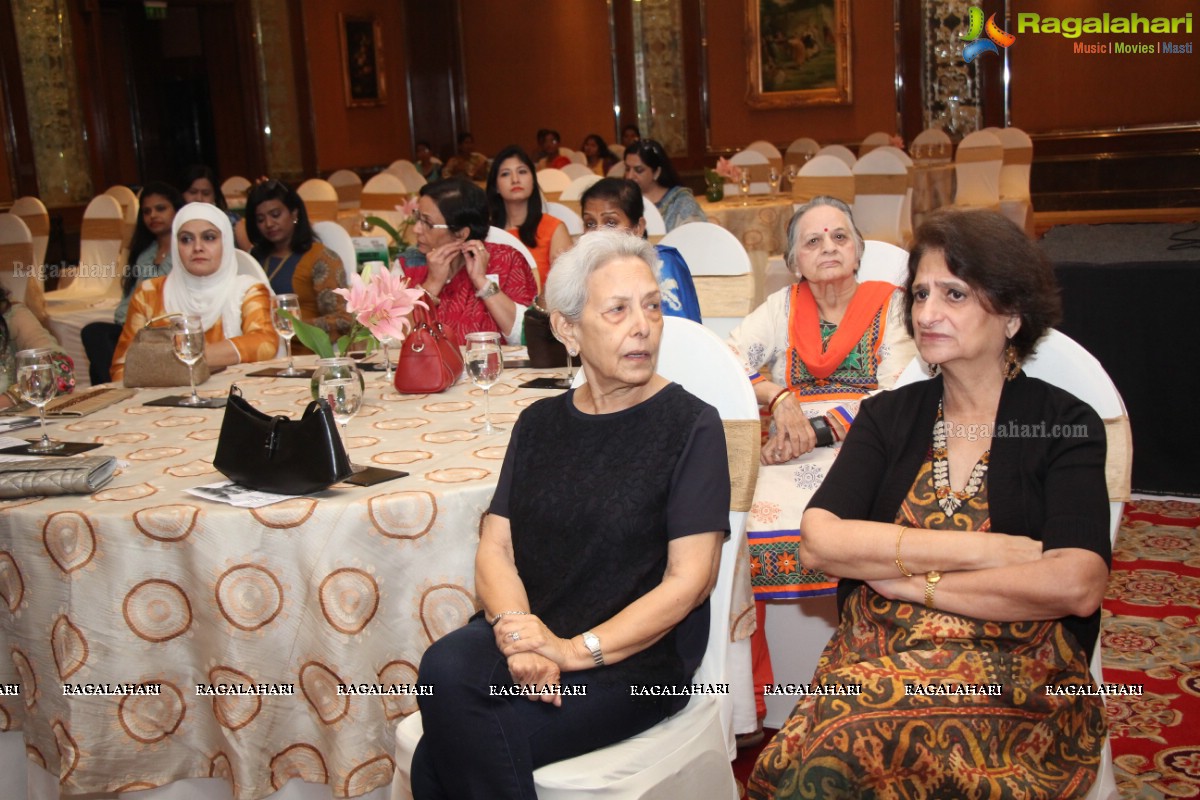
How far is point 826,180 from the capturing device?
7.57 meters

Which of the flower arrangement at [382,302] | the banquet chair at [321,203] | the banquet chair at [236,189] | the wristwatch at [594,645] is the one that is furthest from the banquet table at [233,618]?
the banquet chair at [236,189]

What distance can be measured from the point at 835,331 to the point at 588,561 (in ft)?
4.93

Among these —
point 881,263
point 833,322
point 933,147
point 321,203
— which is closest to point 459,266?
point 833,322

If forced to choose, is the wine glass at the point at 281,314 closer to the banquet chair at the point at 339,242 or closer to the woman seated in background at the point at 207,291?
the woman seated in background at the point at 207,291

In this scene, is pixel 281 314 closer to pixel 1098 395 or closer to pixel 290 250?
pixel 290 250

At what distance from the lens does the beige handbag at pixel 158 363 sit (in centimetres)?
316

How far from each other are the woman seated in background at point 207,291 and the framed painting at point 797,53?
393 inches

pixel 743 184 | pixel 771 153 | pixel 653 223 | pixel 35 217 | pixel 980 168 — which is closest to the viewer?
pixel 653 223

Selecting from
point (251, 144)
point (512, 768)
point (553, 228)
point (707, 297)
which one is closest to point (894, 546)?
point (512, 768)

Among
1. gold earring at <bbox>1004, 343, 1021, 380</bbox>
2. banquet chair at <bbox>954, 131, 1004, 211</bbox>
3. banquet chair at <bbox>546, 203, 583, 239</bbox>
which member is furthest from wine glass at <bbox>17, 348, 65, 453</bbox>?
banquet chair at <bbox>954, 131, 1004, 211</bbox>

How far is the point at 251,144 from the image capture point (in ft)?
43.1

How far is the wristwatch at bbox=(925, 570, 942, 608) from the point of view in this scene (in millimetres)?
1837

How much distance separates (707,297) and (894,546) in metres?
2.63

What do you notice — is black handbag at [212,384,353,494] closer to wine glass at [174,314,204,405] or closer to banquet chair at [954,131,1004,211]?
wine glass at [174,314,204,405]
